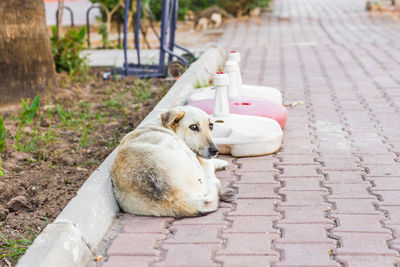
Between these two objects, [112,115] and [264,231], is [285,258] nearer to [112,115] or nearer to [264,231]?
[264,231]

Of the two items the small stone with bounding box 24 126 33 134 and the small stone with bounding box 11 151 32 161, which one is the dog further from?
the small stone with bounding box 24 126 33 134

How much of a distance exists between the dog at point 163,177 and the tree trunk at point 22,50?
2.98m

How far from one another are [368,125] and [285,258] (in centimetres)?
321

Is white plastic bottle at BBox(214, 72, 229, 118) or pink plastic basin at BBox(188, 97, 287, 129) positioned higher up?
white plastic bottle at BBox(214, 72, 229, 118)

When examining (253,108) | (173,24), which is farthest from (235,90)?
(173,24)

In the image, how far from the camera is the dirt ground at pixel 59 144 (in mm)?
4189

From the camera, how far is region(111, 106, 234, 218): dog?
3824 millimetres

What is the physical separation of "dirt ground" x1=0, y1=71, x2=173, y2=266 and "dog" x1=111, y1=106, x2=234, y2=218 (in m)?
0.64

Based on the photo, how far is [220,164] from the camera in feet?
16.3

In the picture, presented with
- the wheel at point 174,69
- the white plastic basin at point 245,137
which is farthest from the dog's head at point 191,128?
the wheel at point 174,69

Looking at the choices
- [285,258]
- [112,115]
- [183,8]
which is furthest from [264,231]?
[183,8]

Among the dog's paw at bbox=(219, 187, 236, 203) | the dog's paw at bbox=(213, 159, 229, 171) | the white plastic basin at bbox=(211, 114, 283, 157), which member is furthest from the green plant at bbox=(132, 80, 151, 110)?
the dog's paw at bbox=(219, 187, 236, 203)

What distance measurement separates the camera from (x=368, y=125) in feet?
20.4

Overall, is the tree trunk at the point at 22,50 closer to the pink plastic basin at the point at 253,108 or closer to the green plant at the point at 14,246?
the pink plastic basin at the point at 253,108
